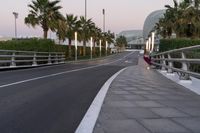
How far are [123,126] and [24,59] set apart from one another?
25.0 meters

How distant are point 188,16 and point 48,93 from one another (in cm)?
4888

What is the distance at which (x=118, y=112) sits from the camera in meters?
8.34

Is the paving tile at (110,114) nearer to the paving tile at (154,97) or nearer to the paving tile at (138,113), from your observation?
the paving tile at (138,113)

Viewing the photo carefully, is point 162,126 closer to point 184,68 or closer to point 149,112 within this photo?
point 149,112

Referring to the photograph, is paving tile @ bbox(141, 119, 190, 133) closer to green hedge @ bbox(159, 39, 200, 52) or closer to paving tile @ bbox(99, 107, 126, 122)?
paving tile @ bbox(99, 107, 126, 122)

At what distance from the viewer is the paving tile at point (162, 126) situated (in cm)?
672

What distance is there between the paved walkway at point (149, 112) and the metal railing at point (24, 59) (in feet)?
53.9

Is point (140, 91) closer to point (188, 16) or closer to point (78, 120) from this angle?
point (78, 120)

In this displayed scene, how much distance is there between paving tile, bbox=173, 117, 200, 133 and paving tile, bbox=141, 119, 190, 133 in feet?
0.43

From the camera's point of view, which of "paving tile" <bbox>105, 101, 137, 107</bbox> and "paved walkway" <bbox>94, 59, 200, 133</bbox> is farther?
"paving tile" <bbox>105, 101, 137, 107</bbox>

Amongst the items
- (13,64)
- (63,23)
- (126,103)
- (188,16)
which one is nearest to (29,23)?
(63,23)

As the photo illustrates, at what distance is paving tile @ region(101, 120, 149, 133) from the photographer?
22.0 feet

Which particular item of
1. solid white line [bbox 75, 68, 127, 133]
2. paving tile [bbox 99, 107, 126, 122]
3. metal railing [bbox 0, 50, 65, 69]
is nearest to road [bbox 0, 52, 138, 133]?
solid white line [bbox 75, 68, 127, 133]

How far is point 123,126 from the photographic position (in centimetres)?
704
